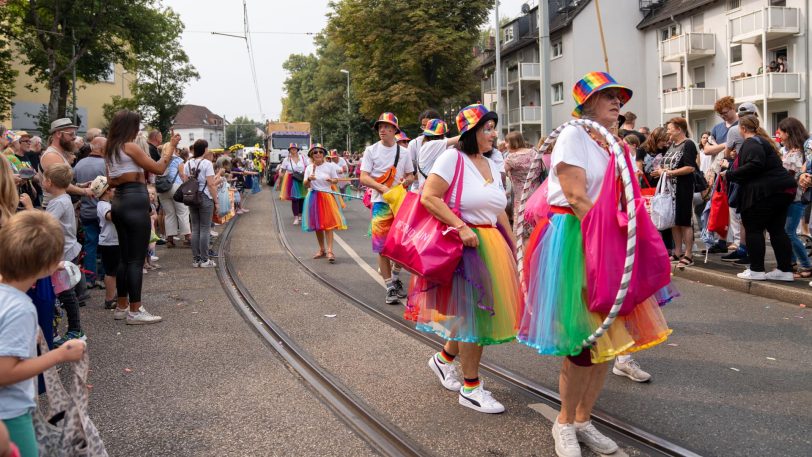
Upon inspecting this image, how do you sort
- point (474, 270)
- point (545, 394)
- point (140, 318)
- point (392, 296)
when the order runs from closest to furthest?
point (474, 270)
point (545, 394)
point (140, 318)
point (392, 296)

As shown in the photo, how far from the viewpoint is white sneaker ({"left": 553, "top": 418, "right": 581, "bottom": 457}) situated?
11.7 feet

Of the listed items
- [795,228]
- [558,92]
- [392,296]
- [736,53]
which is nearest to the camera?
[392,296]

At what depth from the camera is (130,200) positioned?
21.7ft

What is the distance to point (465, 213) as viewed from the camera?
4410 millimetres

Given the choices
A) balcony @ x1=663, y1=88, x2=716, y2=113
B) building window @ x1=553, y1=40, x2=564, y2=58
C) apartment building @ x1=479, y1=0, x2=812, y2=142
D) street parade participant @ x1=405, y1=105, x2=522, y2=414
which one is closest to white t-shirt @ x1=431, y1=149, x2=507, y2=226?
street parade participant @ x1=405, y1=105, x2=522, y2=414

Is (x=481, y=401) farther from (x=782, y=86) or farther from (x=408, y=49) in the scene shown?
(x=408, y=49)

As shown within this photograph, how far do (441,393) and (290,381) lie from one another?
1073mm

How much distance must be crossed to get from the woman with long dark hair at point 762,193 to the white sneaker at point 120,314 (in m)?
6.81

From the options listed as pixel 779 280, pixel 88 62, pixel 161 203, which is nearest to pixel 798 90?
pixel 779 280

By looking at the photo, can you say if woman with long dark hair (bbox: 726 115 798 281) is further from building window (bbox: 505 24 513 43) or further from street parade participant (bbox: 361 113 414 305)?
building window (bbox: 505 24 513 43)

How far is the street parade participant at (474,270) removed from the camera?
13.9 ft

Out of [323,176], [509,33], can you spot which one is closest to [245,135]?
[509,33]

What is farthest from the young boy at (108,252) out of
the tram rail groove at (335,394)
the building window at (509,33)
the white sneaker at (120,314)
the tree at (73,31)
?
the building window at (509,33)

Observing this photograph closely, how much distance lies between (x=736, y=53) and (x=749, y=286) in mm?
30002
